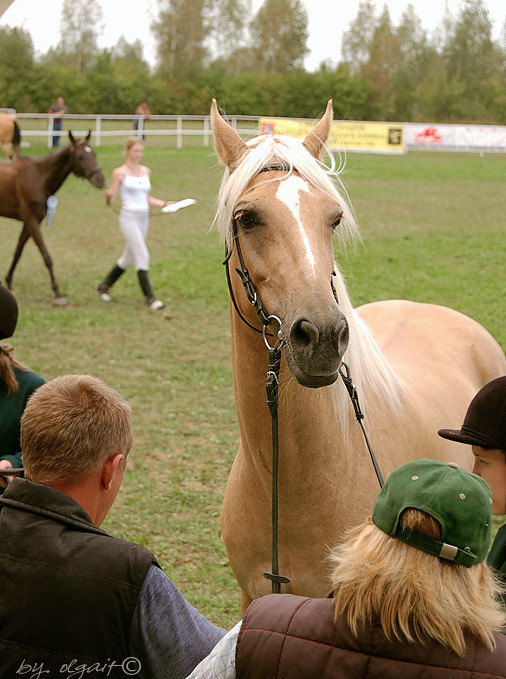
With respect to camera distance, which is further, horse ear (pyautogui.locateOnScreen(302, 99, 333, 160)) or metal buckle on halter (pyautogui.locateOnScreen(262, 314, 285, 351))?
horse ear (pyautogui.locateOnScreen(302, 99, 333, 160))

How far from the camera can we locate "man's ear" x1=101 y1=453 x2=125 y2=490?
171cm

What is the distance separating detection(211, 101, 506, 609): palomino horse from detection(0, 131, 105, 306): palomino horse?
807 centimetres

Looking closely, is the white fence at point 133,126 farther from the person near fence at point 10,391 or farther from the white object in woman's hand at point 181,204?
the person near fence at point 10,391

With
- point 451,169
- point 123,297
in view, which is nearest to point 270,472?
point 123,297

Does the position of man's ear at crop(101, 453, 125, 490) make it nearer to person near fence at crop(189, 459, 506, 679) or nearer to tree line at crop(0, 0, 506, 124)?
person near fence at crop(189, 459, 506, 679)

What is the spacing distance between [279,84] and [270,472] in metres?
39.8

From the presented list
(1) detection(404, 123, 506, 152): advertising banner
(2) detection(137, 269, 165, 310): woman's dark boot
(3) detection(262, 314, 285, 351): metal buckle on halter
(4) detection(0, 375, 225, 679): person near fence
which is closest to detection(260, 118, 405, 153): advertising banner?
(1) detection(404, 123, 506, 152): advertising banner

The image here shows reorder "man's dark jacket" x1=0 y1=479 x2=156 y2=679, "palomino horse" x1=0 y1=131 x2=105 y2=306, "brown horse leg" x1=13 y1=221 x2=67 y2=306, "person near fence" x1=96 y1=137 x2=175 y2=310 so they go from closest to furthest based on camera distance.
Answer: "man's dark jacket" x1=0 y1=479 x2=156 y2=679
"person near fence" x1=96 y1=137 x2=175 y2=310
"brown horse leg" x1=13 y1=221 x2=67 y2=306
"palomino horse" x1=0 y1=131 x2=105 y2=306

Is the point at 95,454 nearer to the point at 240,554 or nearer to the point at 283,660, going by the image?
the point at 283,660

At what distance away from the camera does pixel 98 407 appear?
172cm

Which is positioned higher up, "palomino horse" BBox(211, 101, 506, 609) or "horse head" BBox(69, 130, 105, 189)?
"horse head" BBox(69, 130, 105, 189)

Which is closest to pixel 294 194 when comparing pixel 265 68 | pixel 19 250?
pixel 19 250

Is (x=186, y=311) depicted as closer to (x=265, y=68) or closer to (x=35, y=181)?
(x=35, y=181)

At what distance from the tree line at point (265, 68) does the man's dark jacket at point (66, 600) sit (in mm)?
26724
